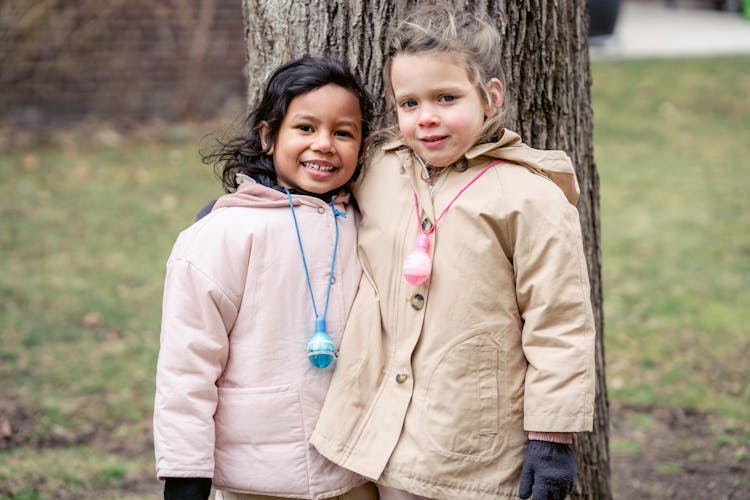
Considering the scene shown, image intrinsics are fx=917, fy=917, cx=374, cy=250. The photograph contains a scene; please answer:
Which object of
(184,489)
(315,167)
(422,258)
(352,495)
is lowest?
(352,495)

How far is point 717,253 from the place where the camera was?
265 inches

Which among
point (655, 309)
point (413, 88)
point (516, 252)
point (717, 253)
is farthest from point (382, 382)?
point (717, 253)

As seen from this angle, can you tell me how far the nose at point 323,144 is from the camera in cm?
247

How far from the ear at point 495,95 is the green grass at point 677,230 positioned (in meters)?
2.63

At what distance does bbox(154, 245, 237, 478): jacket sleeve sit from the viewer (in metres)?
2.33

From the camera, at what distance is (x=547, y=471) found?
2.24 meters

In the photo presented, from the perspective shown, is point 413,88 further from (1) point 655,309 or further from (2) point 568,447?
(1) point 655,309

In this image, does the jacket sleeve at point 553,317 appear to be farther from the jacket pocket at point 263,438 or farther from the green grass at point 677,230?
the green grass at point 677,230

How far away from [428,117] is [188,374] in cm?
91

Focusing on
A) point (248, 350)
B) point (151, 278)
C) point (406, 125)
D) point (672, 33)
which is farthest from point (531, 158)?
point (672, 33)

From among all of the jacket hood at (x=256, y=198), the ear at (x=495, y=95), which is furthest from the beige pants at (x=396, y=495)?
the ear at (x=495, y=95)

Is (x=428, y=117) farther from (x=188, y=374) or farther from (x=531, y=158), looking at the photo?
(x=188, y=374)

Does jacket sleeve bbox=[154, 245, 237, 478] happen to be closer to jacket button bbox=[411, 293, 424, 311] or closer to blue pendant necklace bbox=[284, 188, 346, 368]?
blue pendant necklace bbox=[284, 188, 346, 368]

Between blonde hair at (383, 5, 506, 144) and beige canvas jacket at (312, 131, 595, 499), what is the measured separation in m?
0.14
